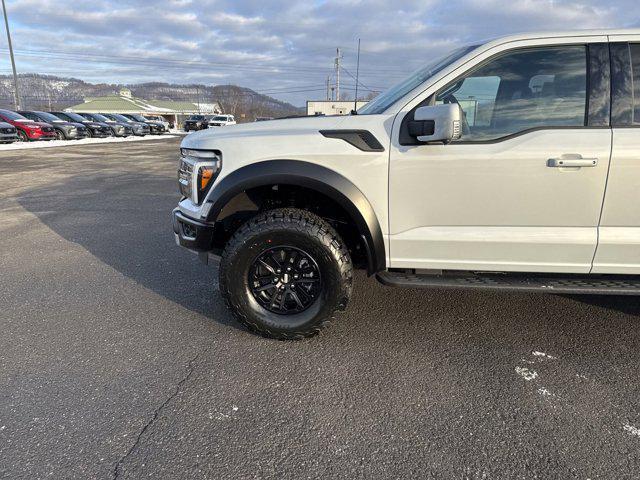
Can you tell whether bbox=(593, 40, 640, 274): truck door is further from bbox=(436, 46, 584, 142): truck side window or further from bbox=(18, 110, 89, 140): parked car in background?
bbox=(18, 110, 89, 140): parked car in background

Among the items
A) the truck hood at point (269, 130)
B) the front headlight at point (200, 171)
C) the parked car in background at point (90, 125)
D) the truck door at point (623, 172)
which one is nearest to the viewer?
the truck door at point (623, 172)

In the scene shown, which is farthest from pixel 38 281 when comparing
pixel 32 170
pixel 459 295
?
pixel 32 170

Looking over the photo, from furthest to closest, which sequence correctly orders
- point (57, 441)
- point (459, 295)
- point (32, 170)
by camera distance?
1. point (32, 170)
2. point (459, 295)
3. point (57, 441)

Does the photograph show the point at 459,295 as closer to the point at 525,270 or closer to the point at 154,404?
the point at 525,270

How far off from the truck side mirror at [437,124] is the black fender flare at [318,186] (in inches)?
20.2

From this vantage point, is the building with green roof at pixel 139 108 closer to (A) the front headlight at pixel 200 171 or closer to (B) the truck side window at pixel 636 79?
(A) the front headlight at pixel 200 171

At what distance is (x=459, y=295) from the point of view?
3748 mm

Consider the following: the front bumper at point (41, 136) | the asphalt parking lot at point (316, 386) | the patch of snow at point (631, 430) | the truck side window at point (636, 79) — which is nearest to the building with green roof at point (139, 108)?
the front bumper at point (41, 136)

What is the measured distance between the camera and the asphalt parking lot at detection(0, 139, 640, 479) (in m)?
1.99

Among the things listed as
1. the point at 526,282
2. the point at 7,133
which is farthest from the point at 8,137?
the point at 526,282

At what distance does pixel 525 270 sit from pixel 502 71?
127cm

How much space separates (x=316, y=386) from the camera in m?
2.53

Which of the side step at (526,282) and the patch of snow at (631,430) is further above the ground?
the side step at (526,282)

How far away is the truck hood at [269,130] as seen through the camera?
280 centimetres
